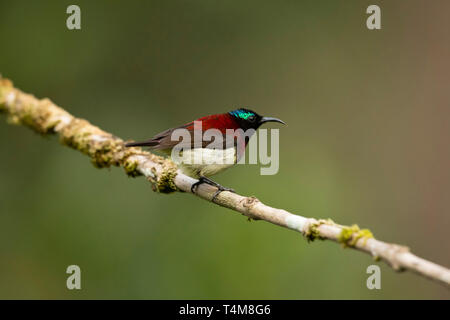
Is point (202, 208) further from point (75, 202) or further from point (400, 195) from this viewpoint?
point (400, 195)

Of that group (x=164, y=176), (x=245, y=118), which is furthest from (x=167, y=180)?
(x=245, y=118)

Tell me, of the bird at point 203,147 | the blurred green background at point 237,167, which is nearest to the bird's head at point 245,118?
the bird at point 203,147

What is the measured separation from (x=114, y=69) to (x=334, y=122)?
353cm

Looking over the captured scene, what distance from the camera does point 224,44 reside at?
8.21 m

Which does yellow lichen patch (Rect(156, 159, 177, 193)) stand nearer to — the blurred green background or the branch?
the branch

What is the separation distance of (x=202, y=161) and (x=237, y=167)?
3.13m

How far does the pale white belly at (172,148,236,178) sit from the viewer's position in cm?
390

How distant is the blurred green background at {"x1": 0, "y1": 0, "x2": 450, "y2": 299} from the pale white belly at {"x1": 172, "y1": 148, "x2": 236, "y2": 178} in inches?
92.1

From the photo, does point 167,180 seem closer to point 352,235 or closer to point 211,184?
point 211,184

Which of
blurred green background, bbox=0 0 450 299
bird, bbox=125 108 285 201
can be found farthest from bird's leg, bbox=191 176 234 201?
blurred green background, bbox=0 0 450 299

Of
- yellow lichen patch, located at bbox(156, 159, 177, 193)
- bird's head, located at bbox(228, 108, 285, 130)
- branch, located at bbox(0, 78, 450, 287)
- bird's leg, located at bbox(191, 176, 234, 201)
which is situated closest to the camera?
branch, located at bbox(0, 78, 450, 287)

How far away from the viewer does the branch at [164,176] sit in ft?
6.81

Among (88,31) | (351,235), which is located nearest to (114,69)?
(88,31)

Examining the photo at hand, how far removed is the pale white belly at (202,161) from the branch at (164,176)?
0.07 m
